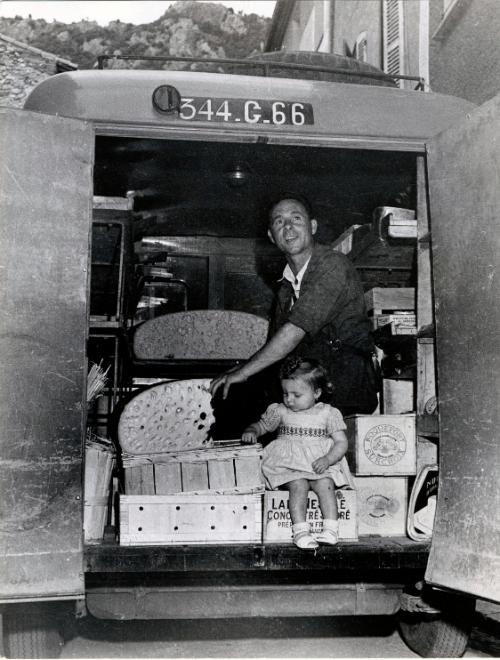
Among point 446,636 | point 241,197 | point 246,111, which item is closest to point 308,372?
point 246,111

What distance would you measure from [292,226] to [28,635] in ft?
8.83

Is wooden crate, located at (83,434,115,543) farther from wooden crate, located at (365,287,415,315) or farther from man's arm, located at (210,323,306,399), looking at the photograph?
wooden crate, located at (365,287,415,315)

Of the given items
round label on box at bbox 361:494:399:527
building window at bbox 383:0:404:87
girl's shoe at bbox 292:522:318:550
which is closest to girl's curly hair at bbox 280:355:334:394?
round label on box at bbox 361:494:399:527

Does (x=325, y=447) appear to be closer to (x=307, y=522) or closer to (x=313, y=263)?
(x=307, y=522)

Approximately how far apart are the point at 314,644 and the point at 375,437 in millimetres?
1316

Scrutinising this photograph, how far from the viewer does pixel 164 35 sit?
37500 millimetres

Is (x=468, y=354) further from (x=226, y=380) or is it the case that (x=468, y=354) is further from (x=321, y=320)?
(x=226, y=380)

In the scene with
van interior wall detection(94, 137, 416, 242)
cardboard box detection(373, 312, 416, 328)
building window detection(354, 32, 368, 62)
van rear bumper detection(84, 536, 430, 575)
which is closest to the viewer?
van rear bumper detection(84, 536, 430, 575)

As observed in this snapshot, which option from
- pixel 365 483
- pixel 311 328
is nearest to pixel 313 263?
pixel 311 328

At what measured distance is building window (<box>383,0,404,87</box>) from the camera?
31.2 ft

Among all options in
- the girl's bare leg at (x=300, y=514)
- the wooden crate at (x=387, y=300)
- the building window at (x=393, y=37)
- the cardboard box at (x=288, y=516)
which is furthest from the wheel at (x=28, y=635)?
the building window at (x=393, y=37)

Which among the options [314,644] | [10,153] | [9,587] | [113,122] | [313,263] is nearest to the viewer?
[9,587]

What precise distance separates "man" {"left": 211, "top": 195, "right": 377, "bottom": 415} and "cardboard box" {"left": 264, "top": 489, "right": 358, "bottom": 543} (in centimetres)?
70

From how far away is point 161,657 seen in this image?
3.87m
